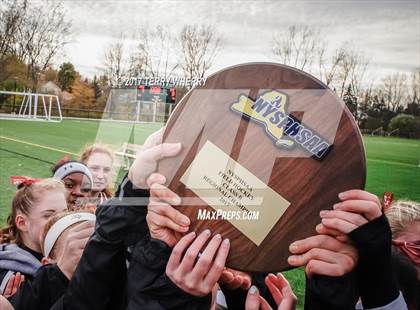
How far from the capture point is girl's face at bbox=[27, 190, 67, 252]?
1.12 m

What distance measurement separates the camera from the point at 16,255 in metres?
1.02

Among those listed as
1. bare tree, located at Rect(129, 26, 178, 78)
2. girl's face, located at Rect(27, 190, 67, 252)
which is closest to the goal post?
girl's face, located at Rect(27, 190, 67, 252)

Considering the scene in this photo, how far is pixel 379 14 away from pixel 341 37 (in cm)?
20

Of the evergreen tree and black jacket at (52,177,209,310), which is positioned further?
the evergreen tree

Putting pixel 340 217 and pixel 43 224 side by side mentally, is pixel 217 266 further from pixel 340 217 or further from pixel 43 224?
pixel 43 224

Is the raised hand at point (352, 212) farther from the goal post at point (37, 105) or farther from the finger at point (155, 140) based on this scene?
the goal post at point (37, 105)

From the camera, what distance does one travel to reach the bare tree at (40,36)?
121 cm

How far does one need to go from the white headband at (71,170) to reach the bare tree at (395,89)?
0.92 m

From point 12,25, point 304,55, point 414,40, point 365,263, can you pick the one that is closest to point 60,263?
point 365,263

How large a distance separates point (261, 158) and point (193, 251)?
0.16m

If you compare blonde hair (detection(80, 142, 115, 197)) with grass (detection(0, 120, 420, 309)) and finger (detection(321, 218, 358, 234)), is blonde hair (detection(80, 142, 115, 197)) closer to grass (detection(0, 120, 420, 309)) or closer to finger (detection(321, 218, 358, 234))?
grass (detection(0, 120, 420, 309))

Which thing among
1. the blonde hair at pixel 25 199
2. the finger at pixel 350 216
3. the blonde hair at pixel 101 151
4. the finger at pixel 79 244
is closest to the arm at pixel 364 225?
the finger at pixel 350 216

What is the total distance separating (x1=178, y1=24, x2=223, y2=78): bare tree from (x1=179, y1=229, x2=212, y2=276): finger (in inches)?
13.5

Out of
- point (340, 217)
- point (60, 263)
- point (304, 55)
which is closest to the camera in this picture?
point (340, 217)
